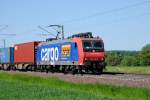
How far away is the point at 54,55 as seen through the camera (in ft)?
142

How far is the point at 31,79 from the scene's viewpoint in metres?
31.3

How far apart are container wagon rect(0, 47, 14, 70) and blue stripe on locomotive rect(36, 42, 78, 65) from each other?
11.3m

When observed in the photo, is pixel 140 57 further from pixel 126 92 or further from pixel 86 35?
pixel 126 92

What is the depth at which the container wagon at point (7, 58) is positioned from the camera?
60188 millimetres

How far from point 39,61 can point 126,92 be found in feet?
98.0

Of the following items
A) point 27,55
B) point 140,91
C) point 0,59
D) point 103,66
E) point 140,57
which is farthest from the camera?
point 140,57

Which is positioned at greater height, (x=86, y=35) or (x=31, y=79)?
(x=86, y=35)

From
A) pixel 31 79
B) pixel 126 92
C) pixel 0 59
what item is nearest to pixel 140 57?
pixel 0 59

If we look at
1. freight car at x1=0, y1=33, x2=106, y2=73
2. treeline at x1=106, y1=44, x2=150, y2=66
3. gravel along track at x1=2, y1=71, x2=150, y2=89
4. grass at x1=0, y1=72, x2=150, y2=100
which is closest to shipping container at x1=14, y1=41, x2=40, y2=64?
freight car at x1=0, y1=33, x2=106, y2=73

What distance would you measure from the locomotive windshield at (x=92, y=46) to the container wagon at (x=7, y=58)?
23824 millimetres

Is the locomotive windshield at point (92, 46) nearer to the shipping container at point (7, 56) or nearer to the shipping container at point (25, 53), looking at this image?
the shipping container at point (25, 53)

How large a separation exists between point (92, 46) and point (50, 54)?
800 cm

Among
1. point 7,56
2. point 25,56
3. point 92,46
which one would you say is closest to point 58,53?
point 92,46

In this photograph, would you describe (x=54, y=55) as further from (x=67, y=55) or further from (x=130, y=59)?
(x=130, y=59)
